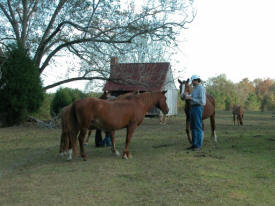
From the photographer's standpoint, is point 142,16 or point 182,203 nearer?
point 182,203

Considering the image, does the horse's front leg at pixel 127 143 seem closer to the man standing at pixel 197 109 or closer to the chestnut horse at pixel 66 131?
the chestnut horse at pixel 66 131

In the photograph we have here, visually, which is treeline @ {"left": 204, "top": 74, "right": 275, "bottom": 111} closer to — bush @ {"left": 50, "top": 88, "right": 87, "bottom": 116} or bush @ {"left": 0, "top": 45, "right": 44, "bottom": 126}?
bush @ {"left": 50, "top": 88, "right": 87, "bottom": 116}

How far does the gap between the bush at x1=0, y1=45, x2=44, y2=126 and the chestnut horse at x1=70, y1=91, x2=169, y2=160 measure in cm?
1197

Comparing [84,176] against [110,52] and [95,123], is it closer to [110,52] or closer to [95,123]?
[95,123]

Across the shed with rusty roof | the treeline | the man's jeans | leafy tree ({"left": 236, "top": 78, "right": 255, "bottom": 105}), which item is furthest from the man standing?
leafy tree ({"left": 236, "top": 78, "right": 255, "bottom": 105})

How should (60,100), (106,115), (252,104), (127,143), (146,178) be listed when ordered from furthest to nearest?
(252,104), (60,100), (127,143), (106,115), (146,178)

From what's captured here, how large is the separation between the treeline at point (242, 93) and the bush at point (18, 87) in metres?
39.6

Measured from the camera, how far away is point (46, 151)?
9875 millimetres

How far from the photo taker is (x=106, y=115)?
25.3ft

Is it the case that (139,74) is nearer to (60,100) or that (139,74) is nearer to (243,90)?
(60,100)

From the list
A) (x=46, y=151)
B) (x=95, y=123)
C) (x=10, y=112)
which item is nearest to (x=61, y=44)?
(x=10, y=112)

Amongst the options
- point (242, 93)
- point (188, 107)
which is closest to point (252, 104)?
point (242, 93)

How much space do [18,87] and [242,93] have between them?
71.7 m

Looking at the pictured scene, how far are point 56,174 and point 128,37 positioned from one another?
11.4 meters
